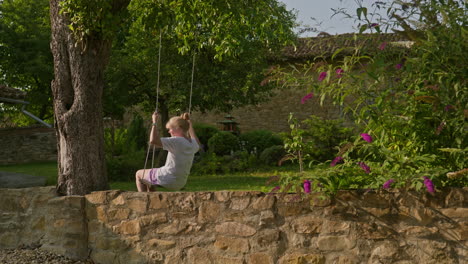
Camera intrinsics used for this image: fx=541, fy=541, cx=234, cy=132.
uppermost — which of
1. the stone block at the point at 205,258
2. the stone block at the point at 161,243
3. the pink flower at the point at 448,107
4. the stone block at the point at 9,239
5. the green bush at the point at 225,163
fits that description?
the pink flower at the point at 448,107

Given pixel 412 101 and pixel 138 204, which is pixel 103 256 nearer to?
pixel 138 204

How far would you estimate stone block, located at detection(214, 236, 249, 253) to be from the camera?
4949 millimetres

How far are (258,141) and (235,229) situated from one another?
12.8 meters

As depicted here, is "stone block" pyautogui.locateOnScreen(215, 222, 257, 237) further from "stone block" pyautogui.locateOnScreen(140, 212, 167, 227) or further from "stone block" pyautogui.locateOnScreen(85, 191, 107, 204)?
"stone block" pyautogui.locateOnScreen(85, 191, 107, 204)

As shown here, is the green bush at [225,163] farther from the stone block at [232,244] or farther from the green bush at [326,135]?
the stone block at [232,244]

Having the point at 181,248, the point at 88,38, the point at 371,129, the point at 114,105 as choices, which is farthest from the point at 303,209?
the point at 114,105

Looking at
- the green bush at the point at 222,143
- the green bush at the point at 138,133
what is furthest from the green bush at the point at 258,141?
the green bush at the point at 138,133

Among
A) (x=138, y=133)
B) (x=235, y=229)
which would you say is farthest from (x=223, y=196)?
(x=138, y=133)

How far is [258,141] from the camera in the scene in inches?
699

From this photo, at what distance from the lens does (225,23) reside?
302 inches

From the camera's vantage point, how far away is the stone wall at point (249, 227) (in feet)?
14.1

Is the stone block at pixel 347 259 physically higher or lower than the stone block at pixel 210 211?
lower

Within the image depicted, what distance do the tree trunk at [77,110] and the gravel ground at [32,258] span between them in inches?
29.0

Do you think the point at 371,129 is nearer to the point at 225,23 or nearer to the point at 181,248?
the point at 181,248
